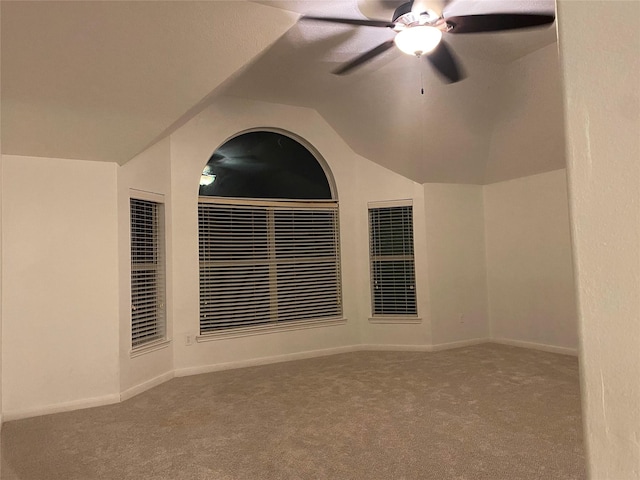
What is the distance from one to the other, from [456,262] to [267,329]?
2.53 metres

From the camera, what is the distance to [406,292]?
5957 mm

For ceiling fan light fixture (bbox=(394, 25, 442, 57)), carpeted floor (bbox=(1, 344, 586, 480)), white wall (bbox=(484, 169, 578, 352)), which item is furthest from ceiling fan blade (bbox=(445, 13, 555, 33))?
white wall (bbox=(484, 169, 578, 352))

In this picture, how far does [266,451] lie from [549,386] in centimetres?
263

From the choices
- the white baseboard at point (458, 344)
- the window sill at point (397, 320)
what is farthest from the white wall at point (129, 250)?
the white baseboard at point (458, 344)

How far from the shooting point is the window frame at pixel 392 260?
5887mm

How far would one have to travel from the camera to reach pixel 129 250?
4297 millimetres

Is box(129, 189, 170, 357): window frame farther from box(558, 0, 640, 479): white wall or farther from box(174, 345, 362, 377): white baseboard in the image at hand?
box(558, 0, 640, 479): white wall

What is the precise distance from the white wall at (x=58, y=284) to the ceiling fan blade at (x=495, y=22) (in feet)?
9.81

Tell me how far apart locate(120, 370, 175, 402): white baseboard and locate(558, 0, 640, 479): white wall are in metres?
4.18

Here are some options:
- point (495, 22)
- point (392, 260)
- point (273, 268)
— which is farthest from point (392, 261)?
point (495, 22)

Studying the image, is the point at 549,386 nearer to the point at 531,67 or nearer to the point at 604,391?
the point at 531,67

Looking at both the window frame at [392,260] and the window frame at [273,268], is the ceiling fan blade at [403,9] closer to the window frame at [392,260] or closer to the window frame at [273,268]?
the window frame at [273,268]

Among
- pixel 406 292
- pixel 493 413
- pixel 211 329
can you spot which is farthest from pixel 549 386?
pixel 211 329

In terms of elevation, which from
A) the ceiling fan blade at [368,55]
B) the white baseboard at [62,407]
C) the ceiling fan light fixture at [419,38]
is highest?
the ceiling fan blade at [368,55]
